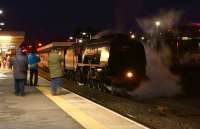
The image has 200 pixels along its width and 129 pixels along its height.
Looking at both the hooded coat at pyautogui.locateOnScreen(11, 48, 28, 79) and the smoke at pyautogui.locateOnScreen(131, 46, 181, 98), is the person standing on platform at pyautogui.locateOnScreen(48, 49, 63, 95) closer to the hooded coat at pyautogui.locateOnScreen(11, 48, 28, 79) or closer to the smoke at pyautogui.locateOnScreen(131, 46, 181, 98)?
the hooded coat at pyautogui.locateOnScreen(11, 48, 28, 79)

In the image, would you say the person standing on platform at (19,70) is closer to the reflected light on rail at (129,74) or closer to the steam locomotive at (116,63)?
the steam locomotive at (116,63)

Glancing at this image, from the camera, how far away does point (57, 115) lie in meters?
13.6

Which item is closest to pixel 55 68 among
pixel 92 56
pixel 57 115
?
pixel 57 115

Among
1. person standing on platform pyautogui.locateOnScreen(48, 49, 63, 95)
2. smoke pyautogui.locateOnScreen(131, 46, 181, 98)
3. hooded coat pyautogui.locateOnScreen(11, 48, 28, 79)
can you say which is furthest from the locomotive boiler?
hooded coat pyautogui.locateOnScreen(11, 48, 28, 79)

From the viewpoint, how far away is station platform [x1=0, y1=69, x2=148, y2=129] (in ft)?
38.5

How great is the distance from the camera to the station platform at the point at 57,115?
1173 cm

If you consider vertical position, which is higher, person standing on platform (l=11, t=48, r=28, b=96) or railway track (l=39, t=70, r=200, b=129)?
person standing on platform (l=11, t=48, r=28, b=96)

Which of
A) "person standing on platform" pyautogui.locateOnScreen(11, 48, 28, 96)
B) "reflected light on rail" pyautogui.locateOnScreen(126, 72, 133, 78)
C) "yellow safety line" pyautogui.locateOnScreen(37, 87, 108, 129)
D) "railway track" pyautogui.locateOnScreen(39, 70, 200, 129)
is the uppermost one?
"person standing on platform" pyautogui.locateOnScreen(11, 48, 28, 96)

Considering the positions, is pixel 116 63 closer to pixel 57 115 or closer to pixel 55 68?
pixel 55 68

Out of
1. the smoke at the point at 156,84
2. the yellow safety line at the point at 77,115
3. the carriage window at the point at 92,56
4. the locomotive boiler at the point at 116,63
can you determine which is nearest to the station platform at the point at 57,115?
the yellow safety line at the point at 77,115

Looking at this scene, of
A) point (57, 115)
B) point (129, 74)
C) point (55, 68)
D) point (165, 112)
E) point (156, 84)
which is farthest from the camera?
point (156, 84)

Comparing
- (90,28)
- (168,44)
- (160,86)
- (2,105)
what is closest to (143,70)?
(160,86)

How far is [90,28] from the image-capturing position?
483 ft

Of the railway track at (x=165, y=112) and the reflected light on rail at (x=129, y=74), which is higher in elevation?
the reflected light on rail at (x=129, y=74)
